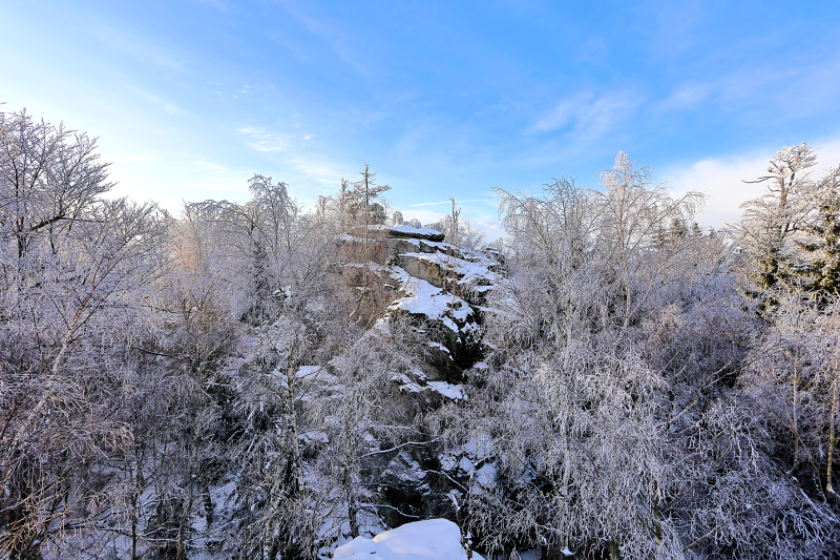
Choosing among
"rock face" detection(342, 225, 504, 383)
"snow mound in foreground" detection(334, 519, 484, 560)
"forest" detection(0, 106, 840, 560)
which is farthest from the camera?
"rock face" detection(342, 225, 504, 383)

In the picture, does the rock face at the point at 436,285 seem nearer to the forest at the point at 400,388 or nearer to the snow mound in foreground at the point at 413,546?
the forest at the point at 400,388

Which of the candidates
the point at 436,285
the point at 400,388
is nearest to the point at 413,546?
the point at 400,388

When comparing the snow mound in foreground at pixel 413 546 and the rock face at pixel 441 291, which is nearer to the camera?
the snow mound in foreground at pixel 413 546

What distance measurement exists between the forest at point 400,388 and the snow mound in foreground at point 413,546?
439 cm

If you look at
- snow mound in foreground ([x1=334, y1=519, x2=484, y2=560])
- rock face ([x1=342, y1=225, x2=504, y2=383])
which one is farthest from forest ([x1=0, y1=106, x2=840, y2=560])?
snow mound in foreground ([x1=334, y1=519, x2=484, y2=560])

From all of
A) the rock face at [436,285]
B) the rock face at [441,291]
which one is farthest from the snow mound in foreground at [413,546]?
the rock face at [441,291]

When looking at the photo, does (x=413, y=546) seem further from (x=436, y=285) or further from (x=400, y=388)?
(x=436, y=285)

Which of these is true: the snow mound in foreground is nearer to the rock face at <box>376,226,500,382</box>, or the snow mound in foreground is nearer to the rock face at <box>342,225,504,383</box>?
the rock face at <box>342,225,504,383</box>

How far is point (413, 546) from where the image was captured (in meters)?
4.38

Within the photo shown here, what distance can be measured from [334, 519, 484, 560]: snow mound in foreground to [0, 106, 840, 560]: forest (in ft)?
14.4

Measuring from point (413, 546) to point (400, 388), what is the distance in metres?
7.84

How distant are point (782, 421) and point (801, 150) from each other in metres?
12.6

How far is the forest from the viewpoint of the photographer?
20.5 feet

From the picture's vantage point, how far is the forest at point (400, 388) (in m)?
6.25
